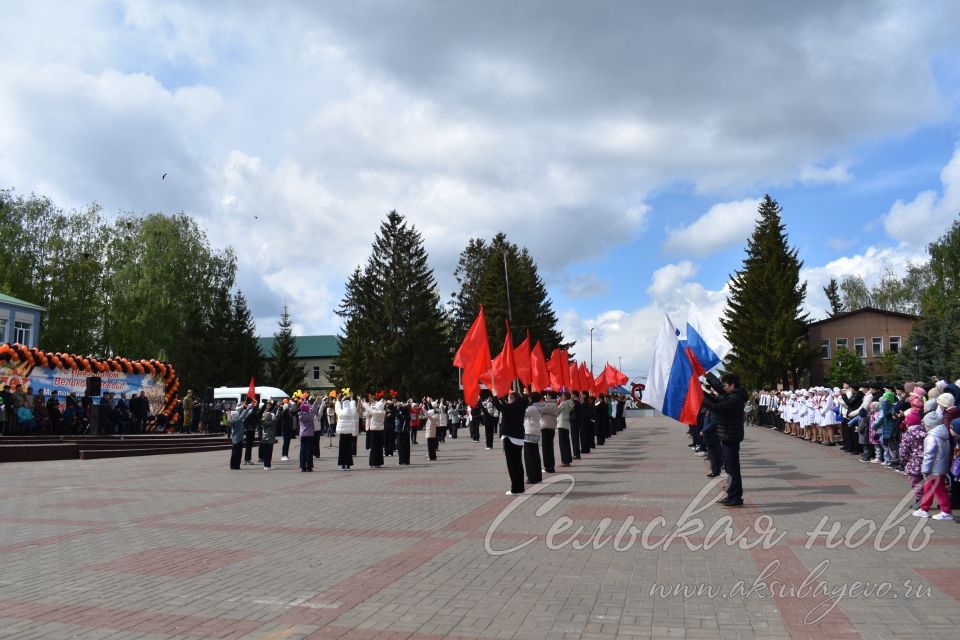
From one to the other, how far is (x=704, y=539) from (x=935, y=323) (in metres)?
46.0

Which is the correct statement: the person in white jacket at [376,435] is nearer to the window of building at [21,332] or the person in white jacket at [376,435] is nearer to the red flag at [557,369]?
the red flag at [557,369]

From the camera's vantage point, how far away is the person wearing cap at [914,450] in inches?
411

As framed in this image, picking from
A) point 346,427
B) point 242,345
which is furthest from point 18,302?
point 346,427

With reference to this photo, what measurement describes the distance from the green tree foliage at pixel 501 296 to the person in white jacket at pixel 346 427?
42578 mm

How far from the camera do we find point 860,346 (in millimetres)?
68688

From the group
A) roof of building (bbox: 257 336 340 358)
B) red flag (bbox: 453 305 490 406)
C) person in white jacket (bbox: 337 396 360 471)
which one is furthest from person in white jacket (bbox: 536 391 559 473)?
roof of building (bbox: 257 336 340 358)

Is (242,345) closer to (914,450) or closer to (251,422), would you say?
(251,422)

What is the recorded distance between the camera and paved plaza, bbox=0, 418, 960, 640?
218 inches

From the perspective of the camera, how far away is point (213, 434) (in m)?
34.2

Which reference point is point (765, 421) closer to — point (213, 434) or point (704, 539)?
point (213, 434)

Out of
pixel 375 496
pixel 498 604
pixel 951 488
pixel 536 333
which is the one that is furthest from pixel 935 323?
pixel 498 604

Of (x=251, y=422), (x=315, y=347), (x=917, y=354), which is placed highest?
(x=315, y=347)

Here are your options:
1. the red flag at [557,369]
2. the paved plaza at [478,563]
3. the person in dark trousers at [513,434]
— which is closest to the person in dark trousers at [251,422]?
the paved plaza at [478,563]

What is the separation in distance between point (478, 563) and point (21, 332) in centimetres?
5340
